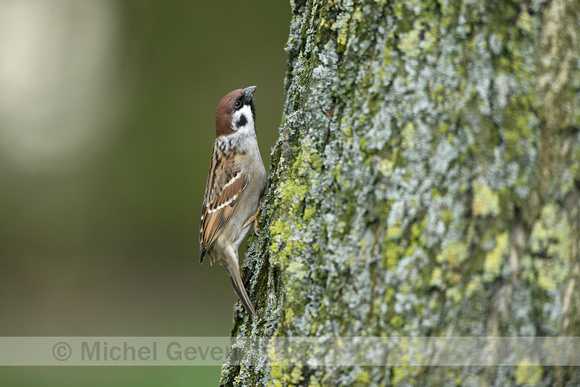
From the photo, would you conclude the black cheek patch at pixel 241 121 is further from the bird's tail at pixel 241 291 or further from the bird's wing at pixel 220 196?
the bird's tail at pixel 241 291

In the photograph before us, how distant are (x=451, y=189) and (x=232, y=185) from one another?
2.16 meters

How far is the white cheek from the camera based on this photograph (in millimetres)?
3787

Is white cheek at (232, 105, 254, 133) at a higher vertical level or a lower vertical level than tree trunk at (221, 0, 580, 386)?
higher

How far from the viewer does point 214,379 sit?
5.11 metres

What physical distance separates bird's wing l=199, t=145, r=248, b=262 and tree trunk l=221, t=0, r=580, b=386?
5.77 ft

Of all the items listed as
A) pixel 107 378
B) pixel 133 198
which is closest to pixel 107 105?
pixel 133 198

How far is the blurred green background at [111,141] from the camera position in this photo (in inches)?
345

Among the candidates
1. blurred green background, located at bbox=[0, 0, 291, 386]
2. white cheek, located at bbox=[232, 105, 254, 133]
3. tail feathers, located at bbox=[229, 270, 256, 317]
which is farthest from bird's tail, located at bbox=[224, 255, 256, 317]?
blurred green background, located at bbox=[0, 0, 291, 386]

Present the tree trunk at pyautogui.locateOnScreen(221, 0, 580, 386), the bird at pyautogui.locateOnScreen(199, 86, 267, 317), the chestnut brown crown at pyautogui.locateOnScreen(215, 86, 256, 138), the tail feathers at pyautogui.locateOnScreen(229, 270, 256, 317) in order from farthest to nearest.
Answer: the chestnut brown crown at pyautogui.locateOnScreen(215, 86, 256, 138)
the bird at pyautogui.locateOnScreen(199, 86, 267, 317)
the tail feathers at pyautogui.locateOnScreen(229, 270, 256, 317)
the tree trunk at pyautogui.locateOnScreen(221, 0, 580, 386)

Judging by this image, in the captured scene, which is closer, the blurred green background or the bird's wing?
the bird's wing

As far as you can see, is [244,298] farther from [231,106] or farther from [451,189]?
[231,106]

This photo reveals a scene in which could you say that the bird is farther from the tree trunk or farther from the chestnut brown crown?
the tree trunk

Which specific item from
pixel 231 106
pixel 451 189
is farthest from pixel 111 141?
pixel 451 189

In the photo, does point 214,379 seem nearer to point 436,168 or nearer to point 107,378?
point 107,378
